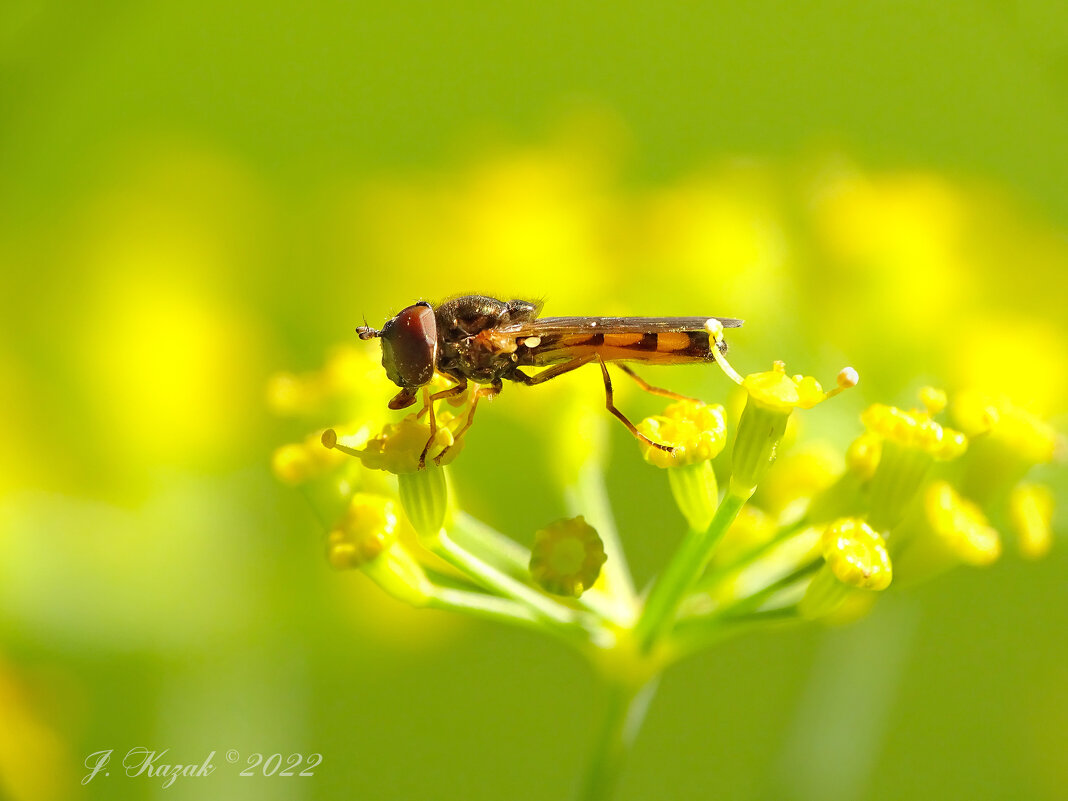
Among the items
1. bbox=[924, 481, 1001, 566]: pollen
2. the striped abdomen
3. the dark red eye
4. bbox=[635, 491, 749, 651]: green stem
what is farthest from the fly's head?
bbox=[924, 481, 1001, 566]: pollen

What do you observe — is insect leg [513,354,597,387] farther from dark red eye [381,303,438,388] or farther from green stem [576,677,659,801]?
green stem [576,677,659,801]

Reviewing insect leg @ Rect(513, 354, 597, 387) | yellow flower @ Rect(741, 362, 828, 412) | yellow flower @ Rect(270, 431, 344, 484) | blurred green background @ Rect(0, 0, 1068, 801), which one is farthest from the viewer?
blurred green background @ Rect(0, 0, 1068, 801)

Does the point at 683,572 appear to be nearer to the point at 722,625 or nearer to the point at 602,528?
the point at 722,625

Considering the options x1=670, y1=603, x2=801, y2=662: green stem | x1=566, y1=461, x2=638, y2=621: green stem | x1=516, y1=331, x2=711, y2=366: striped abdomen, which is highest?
x1=516, y1=331, x2=711, y2=366: striped abdomen

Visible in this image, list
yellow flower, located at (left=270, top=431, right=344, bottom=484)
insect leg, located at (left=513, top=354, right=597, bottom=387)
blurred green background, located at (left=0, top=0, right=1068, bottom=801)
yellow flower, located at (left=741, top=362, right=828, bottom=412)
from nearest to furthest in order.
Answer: yellow flower, located at (left=741, top=362, right=828, bottom=412) → yellow flower, located at (left=270, top=431, right=344, bottom=484) → insect leg, located at (left=513, top=354, right=597, bottom=387) → blurred green background, located at (left=0, top=0, right=1068, bottom=801)

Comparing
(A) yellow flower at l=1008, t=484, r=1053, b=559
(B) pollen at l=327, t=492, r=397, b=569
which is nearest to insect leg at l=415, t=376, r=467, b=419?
(B) pollen at l=327, t=492, r=397, b=569

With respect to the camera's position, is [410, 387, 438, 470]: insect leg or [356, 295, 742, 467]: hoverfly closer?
[410, 387, 438, 470]: insect leg

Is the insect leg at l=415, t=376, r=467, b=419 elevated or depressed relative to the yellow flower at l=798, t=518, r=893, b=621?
elevated

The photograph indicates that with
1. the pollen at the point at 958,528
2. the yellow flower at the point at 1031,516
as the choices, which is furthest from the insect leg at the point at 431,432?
the yellow flower at the point at 1031,516
